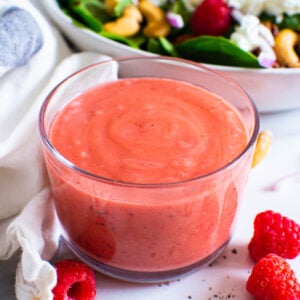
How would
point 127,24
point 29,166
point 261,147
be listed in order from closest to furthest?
point 29,166 → point 261,147 → point 127,24

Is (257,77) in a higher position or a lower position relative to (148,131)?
lower

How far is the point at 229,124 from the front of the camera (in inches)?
50.4

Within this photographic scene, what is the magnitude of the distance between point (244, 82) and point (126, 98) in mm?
359

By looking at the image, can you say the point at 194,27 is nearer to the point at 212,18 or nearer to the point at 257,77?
the point at 212,18

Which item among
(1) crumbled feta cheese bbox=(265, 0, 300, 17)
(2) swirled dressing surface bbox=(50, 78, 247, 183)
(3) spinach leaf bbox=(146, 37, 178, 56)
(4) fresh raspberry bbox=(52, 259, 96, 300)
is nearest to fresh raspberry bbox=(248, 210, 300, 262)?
(2) swirled dressing surface bbox=(50, 78, 247, 183)

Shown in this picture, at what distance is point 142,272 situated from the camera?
47.6 inches

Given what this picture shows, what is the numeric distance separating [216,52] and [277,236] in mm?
589

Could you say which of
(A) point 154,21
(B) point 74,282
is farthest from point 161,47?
(B) point 74,282

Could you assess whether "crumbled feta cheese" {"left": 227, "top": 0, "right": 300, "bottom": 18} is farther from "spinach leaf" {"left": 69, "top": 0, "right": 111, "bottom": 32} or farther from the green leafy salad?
"spinach leaf" {"left": 69, "top": 0, "right": 111, "bottom": 32}

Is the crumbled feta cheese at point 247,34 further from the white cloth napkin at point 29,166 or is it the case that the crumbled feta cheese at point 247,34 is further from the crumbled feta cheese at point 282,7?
the white cloth napkin at point 29,166

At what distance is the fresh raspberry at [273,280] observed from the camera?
3.71 ft

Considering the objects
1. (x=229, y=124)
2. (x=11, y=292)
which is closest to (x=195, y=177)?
(x=229, y=124)

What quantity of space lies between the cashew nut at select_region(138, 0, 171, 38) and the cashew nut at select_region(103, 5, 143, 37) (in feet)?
0.08

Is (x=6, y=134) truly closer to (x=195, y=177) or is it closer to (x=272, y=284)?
(x=195, y=177)
